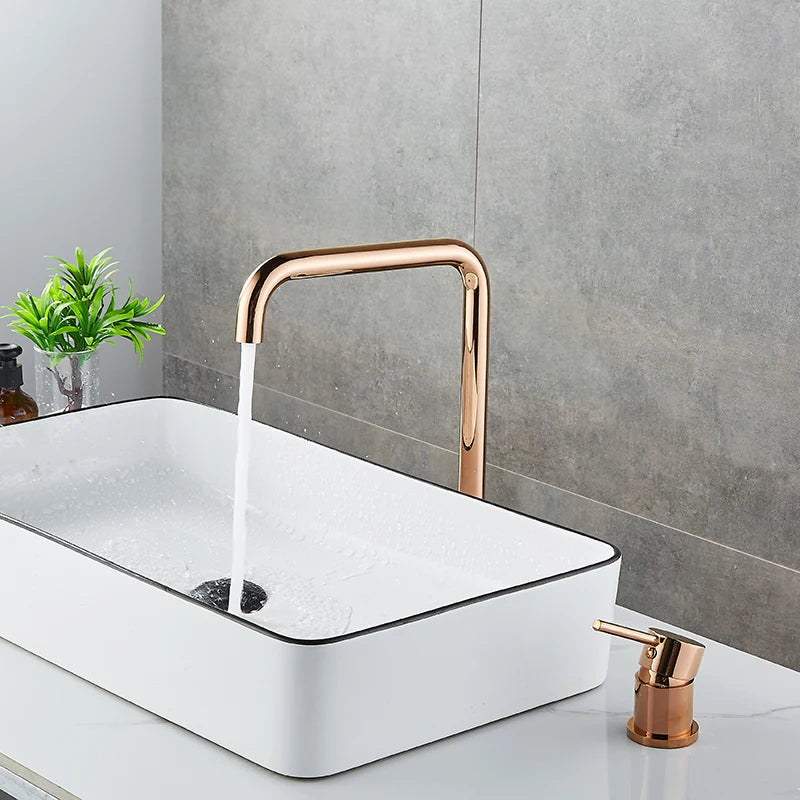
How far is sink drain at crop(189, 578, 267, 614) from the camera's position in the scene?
1.15 m

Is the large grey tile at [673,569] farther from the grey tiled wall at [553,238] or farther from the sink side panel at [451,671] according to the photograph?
the sink side panel at [451,671]

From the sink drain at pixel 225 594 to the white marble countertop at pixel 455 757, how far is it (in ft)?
0.60

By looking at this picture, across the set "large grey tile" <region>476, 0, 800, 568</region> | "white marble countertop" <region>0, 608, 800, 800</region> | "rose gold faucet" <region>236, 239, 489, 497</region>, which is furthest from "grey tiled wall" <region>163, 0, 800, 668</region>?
"white marble countertop" <region>0, 608, 800, 800</region>

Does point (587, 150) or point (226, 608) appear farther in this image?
point (587, 150)

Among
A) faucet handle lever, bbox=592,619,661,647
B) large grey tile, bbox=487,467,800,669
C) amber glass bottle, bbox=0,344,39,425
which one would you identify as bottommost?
large grey tile, bbox=487,467,800,669

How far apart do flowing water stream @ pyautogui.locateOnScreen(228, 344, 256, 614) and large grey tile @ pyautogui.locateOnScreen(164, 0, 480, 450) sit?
77 cm

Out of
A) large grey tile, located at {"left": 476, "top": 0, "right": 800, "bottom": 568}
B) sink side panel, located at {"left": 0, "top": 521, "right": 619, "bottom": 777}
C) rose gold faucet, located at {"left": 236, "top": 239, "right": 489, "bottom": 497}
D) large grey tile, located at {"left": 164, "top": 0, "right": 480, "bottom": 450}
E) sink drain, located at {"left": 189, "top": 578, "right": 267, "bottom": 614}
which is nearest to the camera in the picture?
sink side panel, located at {"left": 0, "top": 521, "right": 619, "bottom": 777}

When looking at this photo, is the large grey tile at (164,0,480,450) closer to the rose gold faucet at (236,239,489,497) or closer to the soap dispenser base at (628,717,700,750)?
the rose gold faucet at (236,239,489,497)

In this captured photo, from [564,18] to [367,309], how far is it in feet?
1.88

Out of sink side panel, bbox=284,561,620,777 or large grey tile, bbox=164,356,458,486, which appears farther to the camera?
large grey tile, bbox=164,356,458,486

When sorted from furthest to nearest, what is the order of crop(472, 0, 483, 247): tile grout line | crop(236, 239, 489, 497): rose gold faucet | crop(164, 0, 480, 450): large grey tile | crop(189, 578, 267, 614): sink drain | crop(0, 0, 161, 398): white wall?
crop(0, 0, 161, 398): white wall → crop(164, 0, 480, 450): large grey tile → crop(472, 0, 483, 247): tile grout line → crop(189, 578, 267, 614): sink drain → crop(236, 239, 489, 497): rose gold faucet

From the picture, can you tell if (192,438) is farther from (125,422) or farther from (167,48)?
(167,48)

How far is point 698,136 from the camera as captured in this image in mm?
1499

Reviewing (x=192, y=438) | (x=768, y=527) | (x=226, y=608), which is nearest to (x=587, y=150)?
(x=768, y=527)
